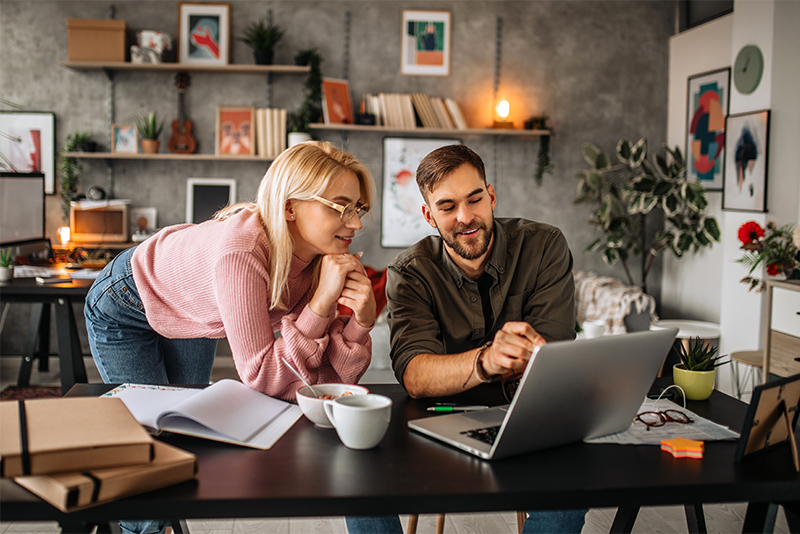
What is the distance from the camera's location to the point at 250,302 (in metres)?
1.24

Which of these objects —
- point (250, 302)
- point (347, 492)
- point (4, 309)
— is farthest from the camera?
point (4, 309)

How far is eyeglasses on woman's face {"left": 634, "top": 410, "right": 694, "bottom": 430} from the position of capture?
1.14m

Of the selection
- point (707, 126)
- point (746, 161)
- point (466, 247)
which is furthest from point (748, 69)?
point (466, 247)

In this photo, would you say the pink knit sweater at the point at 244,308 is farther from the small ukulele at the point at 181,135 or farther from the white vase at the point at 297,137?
the small ukulele at the point at 181,135

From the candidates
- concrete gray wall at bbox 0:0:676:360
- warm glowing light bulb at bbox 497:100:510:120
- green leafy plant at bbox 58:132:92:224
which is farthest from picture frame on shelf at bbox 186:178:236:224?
warm glowing light bulb at bbox 497:100:510:120

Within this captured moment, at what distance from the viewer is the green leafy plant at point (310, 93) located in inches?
179

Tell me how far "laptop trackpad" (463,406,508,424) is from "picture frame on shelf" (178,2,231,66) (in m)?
4.10

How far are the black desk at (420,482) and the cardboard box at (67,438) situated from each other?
6cm

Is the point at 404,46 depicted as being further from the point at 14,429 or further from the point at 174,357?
the point at 14,429

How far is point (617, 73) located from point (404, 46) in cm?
174

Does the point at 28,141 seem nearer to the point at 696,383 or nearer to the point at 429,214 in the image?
the point at 429,214

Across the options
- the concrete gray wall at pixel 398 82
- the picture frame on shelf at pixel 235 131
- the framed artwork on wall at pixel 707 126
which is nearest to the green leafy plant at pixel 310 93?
the concrete gray wall at pixel 398 82

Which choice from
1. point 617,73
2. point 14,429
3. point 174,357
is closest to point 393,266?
point 174,357

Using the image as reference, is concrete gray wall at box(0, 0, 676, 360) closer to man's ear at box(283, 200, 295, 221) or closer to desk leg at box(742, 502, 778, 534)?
man's ear at box(283, 200, 295, 221)
